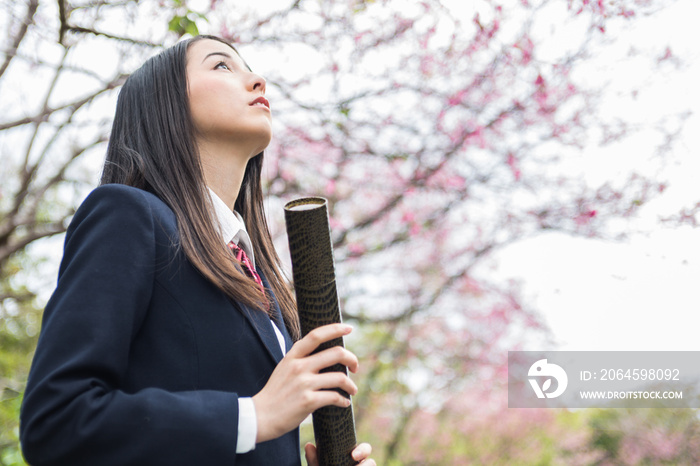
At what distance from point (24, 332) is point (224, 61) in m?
6.13

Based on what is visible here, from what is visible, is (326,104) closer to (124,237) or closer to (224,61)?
(224,61)

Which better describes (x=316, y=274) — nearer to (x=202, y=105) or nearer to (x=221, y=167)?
(x=221, y=167)

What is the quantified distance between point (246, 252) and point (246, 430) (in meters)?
0.64

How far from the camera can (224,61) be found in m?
1.49

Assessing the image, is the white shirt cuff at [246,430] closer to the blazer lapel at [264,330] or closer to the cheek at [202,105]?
the blazer lapel at [264,330]

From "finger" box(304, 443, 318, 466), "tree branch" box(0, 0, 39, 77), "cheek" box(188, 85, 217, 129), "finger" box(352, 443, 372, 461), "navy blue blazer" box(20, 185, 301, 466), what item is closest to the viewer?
"navy blue blazer" box(20, 185, 301, 466)

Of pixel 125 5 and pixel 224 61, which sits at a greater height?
pixel 125 5

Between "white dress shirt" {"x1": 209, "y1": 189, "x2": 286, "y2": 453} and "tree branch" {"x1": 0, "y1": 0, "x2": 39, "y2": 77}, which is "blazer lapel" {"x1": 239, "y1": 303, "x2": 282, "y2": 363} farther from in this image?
"tree branch" {"x1": 0, "y1": 0, "x2": 39, "y2": 77}

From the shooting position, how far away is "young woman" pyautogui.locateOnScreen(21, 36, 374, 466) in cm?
87

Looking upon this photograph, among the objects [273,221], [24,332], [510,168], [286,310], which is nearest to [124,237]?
[286,310]

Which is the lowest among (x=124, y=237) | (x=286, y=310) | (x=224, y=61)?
(x=286, y=310)

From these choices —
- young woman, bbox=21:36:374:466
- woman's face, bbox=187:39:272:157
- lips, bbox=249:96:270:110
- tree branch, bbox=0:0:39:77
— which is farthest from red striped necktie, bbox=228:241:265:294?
tree branch, bbox=0:0:39:77

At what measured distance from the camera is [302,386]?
3.12 ft

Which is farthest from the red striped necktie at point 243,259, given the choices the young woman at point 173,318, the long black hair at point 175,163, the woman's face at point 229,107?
the woman's face at point 229,107
